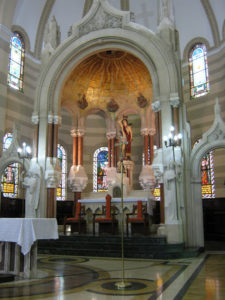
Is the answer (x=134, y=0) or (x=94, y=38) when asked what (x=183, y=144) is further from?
(x=134, y=0)

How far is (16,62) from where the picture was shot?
19.2 meters

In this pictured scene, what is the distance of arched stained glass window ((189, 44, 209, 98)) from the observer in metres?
19.2

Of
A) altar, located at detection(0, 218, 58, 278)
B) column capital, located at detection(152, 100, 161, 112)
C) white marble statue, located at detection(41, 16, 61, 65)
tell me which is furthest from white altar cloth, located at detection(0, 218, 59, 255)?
white marble statue, located at detection(41, 16, 61, 65)

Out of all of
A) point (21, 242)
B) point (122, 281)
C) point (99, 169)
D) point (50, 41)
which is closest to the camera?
point (122, 281)

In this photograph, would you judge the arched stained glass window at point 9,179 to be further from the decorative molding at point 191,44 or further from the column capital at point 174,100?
the decorative molding at point 191,44

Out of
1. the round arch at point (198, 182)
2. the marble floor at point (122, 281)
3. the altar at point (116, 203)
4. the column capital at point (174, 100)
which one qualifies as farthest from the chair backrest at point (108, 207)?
the column capital at point (174, 100)

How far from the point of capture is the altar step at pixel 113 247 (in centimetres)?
1045

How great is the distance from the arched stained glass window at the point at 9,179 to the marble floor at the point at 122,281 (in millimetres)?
8941

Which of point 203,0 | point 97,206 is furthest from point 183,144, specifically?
point 203,0

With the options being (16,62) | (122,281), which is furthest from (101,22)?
(122,281)

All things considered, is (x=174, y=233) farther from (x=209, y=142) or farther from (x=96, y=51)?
(x=96, y=51)

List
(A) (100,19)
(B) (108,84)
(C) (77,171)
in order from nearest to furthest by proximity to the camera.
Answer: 1. (A) (100,19)
2. (C) (77,171)
3. (B) (108,84)

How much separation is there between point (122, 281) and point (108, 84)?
42.8ft

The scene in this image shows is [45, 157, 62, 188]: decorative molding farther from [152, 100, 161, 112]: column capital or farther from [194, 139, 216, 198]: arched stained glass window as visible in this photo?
[194, 139, 216, 198]: arched stained glass window
